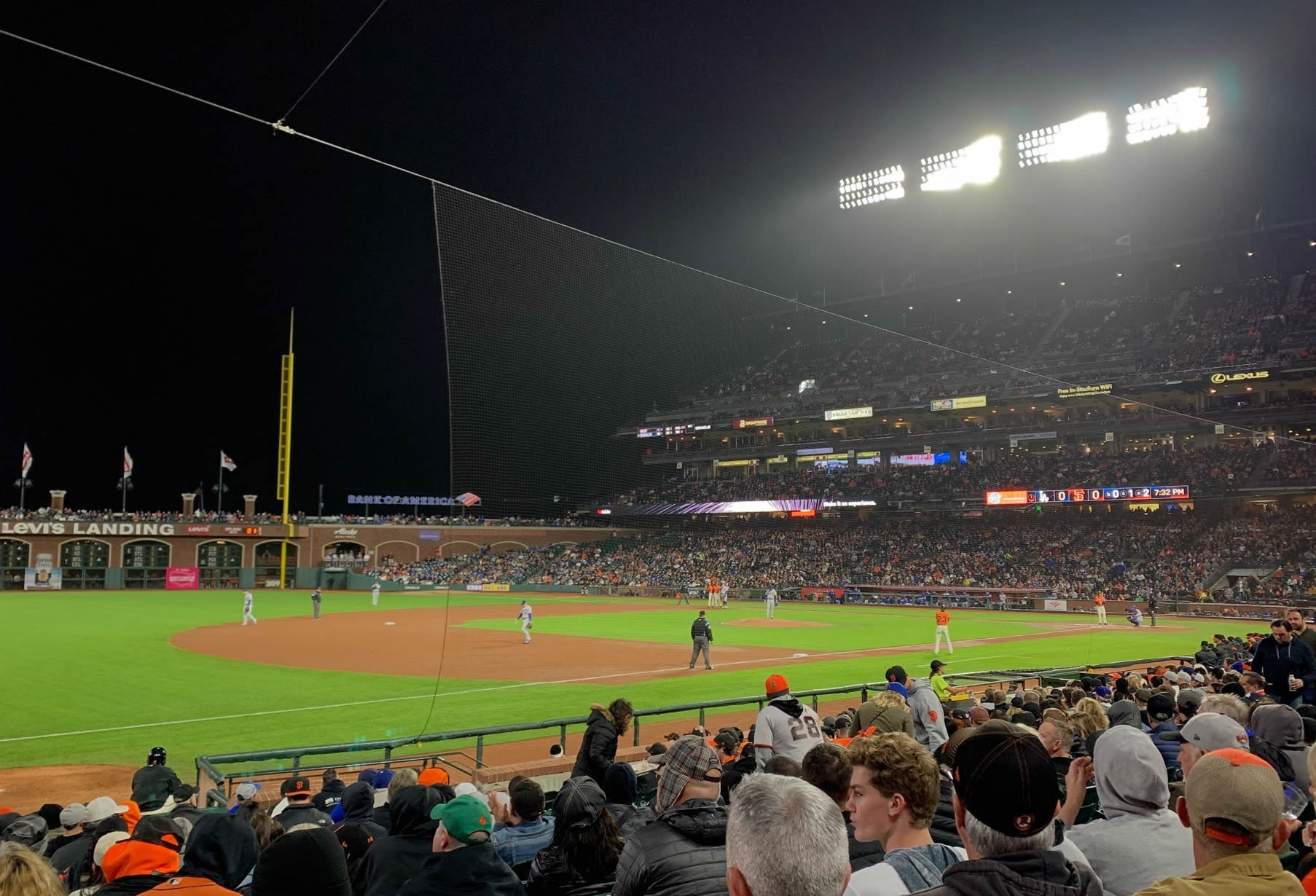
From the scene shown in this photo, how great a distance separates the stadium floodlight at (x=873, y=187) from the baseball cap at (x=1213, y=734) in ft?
181

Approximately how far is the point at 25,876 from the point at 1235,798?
3.55 meters

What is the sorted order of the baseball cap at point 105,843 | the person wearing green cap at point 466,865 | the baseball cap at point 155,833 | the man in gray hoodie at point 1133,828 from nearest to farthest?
1. the man in gray hoodie at point 1133,828
2. the person wearing green cap at point 466,865
3. the baseball cap at point 155,833
4. the baseball cap at point 105,843

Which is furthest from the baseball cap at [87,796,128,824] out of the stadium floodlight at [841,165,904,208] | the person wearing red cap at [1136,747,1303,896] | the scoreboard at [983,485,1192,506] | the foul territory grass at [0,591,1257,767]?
the stadium floodlight at [841,165,904,208]

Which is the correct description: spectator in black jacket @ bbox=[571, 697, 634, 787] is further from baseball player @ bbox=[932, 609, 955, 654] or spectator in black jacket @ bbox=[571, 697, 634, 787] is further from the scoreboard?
the scoreboard

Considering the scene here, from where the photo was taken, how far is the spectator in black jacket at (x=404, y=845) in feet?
14.5

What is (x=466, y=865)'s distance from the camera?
380 centimetres

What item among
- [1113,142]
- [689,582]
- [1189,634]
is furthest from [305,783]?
[1113,142]

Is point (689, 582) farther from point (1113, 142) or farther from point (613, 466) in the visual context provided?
point (1113, 142)

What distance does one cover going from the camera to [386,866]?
4469 mm

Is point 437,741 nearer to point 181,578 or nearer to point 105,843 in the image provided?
point 105,843

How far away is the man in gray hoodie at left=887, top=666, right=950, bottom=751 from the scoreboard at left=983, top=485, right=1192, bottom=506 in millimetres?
38322

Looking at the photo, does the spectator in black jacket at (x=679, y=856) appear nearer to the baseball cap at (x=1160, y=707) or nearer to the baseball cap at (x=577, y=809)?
the baseball cap at (x=577, y=809)

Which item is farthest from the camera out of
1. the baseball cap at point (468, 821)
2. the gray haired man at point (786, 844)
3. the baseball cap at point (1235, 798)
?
the baseball cap at point (468, 821)

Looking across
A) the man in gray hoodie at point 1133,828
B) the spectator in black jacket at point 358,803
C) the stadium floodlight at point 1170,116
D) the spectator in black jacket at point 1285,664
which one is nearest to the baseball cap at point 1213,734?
the man in gray hoodie at point 1133,828
